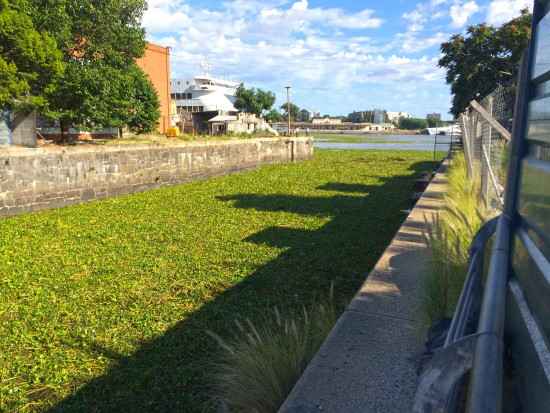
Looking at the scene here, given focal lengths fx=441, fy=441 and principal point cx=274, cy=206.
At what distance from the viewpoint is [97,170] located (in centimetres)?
1212

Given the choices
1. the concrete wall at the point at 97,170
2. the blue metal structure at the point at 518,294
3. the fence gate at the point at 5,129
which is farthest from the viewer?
the fence gate at the point at 5,129

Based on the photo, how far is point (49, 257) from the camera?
6.65 metres

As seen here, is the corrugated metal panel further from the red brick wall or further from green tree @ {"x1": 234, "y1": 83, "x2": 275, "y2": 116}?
green tree @ {"x1": 234, "y1": 83, "x2": 275, "y2": 116}

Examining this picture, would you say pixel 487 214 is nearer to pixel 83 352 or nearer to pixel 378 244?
pixel 378 244

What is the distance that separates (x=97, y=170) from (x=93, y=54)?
12.4 metres

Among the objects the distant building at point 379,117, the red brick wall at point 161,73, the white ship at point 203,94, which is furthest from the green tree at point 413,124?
the red brick wall at point 161,73

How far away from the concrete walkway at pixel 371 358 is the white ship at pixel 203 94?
75852 mm

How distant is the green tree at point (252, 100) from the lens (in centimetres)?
8800

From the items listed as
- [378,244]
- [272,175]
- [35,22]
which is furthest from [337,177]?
[35,22]

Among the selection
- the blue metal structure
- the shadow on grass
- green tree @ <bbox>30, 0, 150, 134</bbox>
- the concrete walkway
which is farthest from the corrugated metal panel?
green tree @ <bbox>30, 0, 150, 134</bbox>

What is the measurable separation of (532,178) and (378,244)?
5953 millimetres

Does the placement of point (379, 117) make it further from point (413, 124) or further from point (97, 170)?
point (97, 170)

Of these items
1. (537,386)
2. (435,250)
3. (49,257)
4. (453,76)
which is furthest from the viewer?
(453,76)

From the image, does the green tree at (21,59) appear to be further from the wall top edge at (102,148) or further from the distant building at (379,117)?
the distant building at (379,117)
